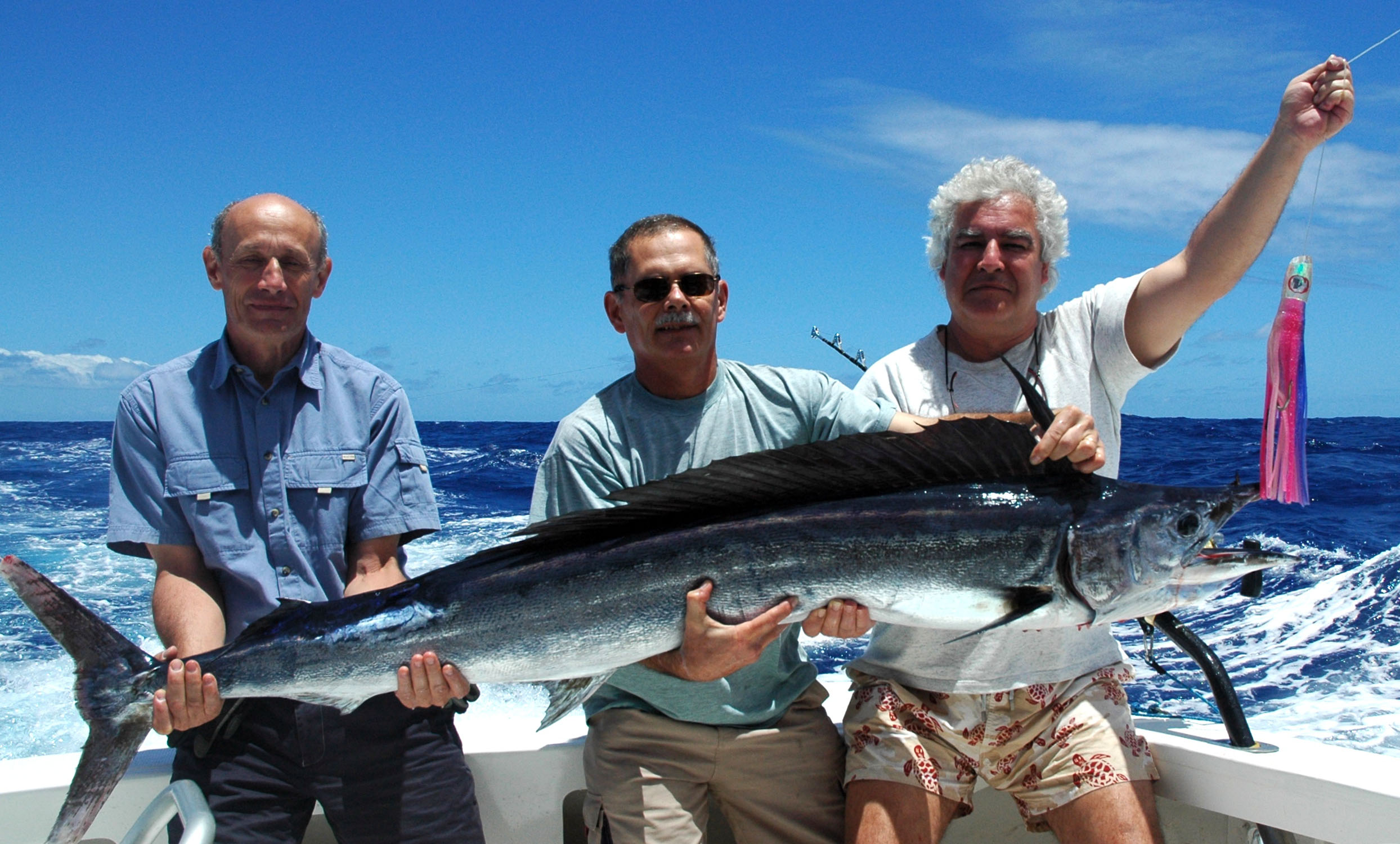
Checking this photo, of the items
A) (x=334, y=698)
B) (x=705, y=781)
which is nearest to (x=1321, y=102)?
(x=705, y=781)

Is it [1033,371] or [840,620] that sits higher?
[1033,371]

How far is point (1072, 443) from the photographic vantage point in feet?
6.99

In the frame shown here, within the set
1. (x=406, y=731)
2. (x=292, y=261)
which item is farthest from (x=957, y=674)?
(x=292, y=261)

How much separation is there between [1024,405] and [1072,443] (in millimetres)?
669

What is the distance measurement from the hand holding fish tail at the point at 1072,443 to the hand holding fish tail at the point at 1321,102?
39.2 inches

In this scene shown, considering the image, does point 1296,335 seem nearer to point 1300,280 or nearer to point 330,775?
point 1300,280

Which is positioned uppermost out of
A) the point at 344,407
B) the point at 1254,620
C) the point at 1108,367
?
the point at 1108,367

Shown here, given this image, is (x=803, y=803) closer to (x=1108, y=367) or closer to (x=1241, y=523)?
(x=1108, y=367)

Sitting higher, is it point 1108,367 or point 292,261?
point 292,261

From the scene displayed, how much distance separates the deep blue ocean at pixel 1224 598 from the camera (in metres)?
4.95

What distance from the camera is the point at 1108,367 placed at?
2816mm

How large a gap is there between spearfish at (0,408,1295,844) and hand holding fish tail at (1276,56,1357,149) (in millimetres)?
1027

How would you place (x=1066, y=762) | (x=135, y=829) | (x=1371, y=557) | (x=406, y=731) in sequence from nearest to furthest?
(x=135, y=829), (x=1066, y=762), (x=406, y=731), (x=1371, y=557)

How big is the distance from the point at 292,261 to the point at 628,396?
1018 millimetres
